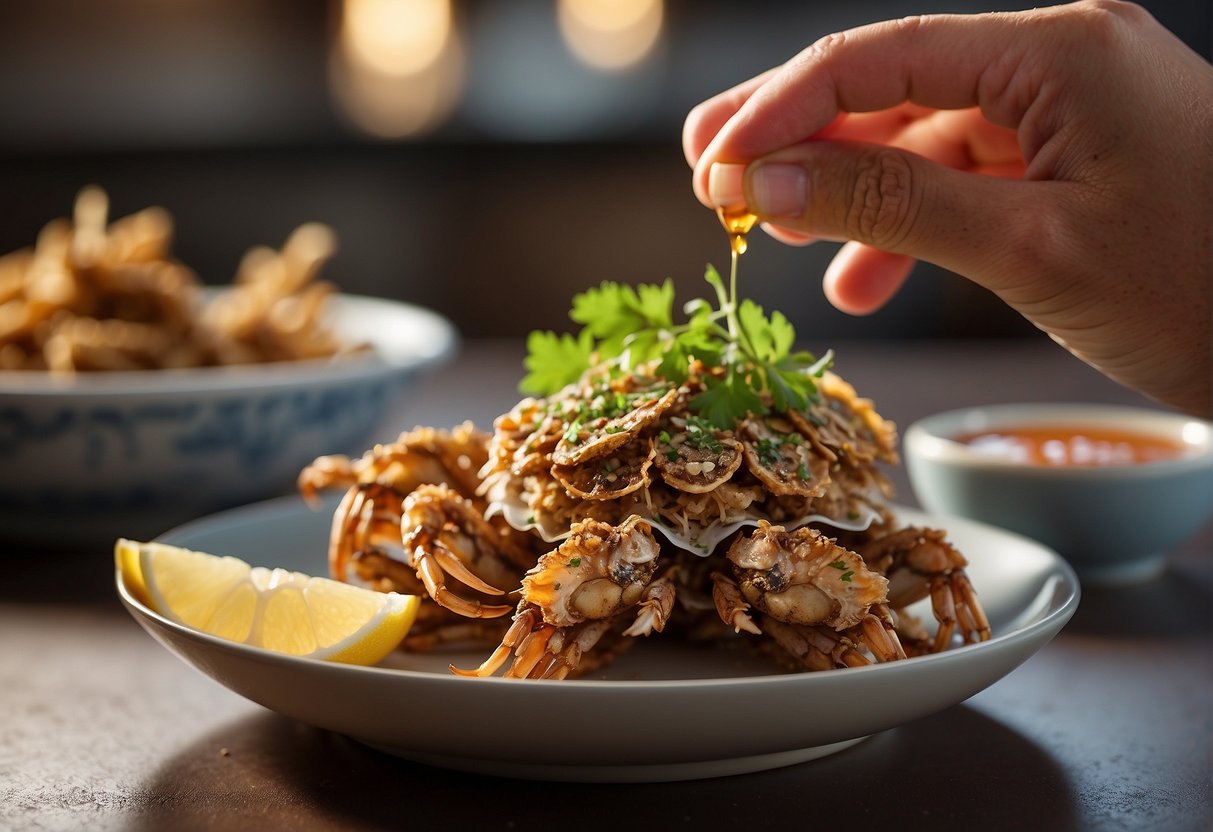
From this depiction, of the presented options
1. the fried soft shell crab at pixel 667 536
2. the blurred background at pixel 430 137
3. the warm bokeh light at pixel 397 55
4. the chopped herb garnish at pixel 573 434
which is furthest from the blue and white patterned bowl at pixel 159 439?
the warm bokeh light at pixel 397 55

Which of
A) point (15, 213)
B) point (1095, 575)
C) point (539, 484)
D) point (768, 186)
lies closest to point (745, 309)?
point (768, 186)

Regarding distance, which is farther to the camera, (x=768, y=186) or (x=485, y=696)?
(x=768, y=186)

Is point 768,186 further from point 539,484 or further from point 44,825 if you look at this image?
point 44,825

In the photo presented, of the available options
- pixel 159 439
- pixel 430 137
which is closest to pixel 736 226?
pixel 159 439

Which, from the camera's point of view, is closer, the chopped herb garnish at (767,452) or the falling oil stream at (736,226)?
the chopped herb garnish at (767,452)

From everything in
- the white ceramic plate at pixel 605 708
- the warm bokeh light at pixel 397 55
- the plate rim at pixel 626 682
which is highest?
the warm bokeh light at pixel 397 55

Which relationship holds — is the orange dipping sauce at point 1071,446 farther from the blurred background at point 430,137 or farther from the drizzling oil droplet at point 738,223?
the blurred background at point 430,137

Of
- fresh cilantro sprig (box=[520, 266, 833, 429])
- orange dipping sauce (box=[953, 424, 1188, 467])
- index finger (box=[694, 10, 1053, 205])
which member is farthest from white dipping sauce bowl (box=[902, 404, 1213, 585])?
index finger (box=[694, 10, 1053, 205])

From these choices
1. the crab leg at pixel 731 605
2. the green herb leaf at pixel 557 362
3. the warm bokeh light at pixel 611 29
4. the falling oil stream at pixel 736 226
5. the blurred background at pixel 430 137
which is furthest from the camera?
the warm bokeh light at pixel 611 29
